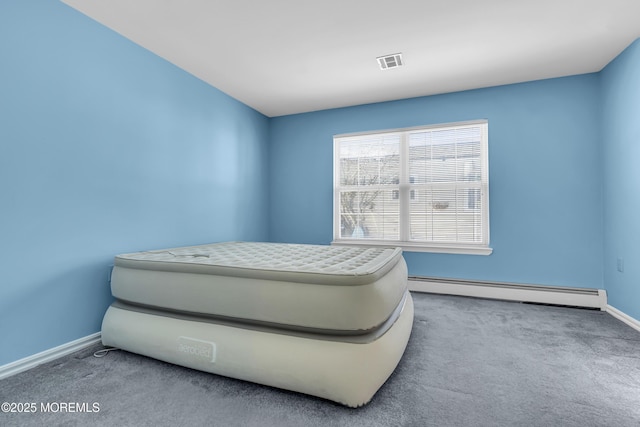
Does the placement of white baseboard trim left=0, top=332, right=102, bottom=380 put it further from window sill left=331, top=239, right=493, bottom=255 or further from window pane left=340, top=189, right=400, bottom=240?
window pane left=340, top=189, right=400, bottom=240

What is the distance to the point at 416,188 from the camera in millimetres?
3602

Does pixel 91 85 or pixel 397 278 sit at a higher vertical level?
pixel 91 85

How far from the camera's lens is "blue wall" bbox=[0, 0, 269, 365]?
1702 mm

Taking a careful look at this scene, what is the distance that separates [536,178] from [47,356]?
449 centimetres

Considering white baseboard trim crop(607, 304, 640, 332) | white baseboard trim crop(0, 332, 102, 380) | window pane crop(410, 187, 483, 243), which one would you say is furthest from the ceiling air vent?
white baseboard trim crop(0, 332, 102, 380)

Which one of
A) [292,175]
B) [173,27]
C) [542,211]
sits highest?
[173,27]

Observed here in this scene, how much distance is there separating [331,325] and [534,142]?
10.4 feet

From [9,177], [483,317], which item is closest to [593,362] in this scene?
[483,317]

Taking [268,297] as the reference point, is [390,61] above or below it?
above

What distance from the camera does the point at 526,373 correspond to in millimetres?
1653

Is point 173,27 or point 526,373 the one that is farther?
point 173,27

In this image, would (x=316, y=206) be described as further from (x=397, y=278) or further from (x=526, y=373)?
(x=526, y=373)

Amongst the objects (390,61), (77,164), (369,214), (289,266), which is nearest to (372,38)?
(390,61)

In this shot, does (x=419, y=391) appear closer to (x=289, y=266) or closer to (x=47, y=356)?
(x=289, y=266)
